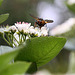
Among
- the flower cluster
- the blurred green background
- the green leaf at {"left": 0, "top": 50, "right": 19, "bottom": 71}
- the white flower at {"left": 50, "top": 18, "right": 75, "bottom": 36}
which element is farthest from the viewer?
the blurred green background

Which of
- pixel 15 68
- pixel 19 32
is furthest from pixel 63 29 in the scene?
pixel 15 68

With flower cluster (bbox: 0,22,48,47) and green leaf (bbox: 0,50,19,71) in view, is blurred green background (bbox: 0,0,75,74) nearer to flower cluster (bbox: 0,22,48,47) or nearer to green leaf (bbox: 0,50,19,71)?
flower cluster (bbox: 0,22,48,47)

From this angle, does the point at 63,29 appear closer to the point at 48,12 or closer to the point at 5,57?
the point at 5,57

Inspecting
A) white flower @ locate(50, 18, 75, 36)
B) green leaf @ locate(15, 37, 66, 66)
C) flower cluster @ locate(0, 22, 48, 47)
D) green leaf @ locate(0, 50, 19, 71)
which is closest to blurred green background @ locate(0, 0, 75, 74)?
white flower @ locate(50, 18, 75, 36)

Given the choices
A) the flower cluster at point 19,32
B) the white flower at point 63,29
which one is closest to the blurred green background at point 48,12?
the white flower at point 63,29

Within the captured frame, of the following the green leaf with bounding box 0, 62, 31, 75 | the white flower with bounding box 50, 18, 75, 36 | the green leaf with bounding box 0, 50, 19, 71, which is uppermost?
the green leaf with bounding box 0, 50, 19, 71

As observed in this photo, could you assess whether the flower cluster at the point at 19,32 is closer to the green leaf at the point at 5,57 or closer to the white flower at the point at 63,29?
the green leaf at the point at 5,57
